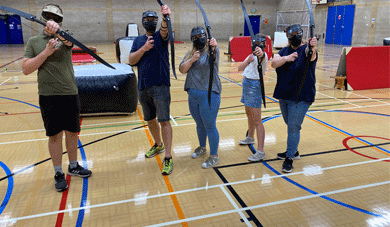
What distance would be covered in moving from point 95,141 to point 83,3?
23.9 m

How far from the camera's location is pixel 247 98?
3832 millimetres

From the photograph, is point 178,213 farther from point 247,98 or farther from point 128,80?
point 128,80

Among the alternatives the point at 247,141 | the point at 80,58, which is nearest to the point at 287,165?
the point at 247,141

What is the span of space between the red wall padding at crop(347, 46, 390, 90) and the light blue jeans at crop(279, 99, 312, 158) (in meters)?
5.66

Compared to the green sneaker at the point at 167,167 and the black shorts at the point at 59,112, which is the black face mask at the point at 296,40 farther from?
the black shorts at the point at 59,112

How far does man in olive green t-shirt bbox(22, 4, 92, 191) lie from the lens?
281 centimetres

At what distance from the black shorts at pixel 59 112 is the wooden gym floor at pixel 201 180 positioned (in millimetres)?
740

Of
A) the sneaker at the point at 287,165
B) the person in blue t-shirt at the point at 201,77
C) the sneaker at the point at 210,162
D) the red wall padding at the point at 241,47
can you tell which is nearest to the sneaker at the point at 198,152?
the sneaker at the point at 210,162

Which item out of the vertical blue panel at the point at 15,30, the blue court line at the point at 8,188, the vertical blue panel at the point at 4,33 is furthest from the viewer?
the vertical blue panel at the point at 15,30

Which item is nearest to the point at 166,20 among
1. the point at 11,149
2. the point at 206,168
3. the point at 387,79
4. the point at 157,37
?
the point at 157,37

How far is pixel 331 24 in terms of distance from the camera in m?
23.3

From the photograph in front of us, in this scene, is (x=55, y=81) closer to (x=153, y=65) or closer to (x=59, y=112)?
(x=59, y=112)

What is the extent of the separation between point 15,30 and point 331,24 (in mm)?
26369

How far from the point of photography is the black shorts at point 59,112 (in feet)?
9.80
